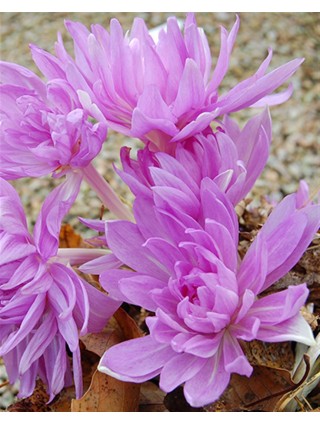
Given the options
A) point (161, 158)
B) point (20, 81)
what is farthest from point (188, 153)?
point (20, 81)

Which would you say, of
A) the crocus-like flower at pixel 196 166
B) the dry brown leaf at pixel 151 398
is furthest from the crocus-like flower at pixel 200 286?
the dry brown leaf at pixel 151 398

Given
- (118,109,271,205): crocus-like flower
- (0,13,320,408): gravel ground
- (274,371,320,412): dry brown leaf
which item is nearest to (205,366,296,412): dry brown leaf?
(274,371,320,412): dry brown leaf

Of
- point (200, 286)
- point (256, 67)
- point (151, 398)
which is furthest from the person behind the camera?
point (256, 67)

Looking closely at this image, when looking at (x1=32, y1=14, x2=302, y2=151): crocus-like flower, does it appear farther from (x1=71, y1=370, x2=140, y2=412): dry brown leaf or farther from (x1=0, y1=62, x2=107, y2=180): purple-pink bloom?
(x1=71, y1=370, x2=140, y2=412): dry brown leaf

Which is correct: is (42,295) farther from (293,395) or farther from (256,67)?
(256,67)

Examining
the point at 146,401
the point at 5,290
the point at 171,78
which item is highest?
the point at 171,78

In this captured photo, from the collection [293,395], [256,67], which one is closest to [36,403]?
[293,395]

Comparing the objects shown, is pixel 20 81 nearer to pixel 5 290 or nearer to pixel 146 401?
pixel 5 290
